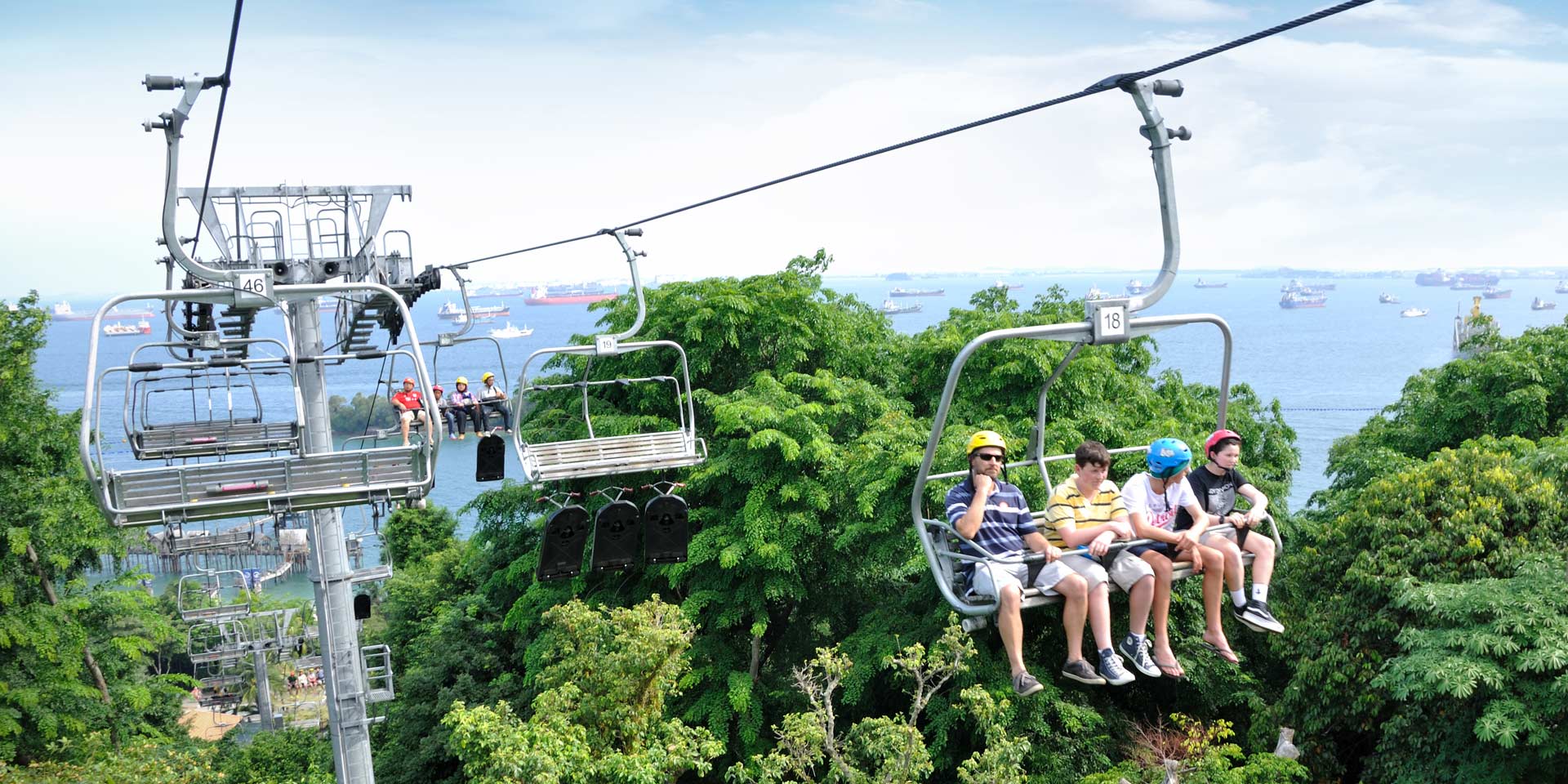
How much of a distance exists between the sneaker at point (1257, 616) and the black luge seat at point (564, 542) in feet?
24.6

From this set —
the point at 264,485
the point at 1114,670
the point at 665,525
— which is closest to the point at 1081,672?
the point at 1114,670

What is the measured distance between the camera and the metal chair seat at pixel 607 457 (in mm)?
11906

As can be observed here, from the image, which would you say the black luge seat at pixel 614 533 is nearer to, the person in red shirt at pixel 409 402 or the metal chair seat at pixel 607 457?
the metal chair seat at pixel 607 457

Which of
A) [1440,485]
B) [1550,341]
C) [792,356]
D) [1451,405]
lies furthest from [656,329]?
[1550,341]

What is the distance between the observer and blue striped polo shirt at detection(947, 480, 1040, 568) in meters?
7.68

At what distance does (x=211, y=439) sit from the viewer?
14.8 m

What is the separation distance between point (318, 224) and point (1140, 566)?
36.6 ft

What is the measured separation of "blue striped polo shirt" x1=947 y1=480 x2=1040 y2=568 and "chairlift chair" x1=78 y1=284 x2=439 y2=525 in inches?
141

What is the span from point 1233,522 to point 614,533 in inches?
293

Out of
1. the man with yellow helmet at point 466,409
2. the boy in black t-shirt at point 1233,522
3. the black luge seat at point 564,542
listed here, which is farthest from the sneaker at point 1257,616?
the man with yellow helmet at point 466,409

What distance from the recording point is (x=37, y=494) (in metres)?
24.5

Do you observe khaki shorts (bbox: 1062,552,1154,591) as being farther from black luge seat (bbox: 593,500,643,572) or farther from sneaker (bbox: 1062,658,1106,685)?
black luge seat (bbox: 593,500,643,572)

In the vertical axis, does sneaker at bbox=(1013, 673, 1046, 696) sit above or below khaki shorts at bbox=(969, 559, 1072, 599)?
below

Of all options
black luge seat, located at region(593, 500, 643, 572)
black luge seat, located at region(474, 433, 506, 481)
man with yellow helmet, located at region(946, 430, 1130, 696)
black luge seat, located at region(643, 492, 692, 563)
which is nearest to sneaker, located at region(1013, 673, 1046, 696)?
man with yellow helmet, located at region(946, 430, 1130, 696)
